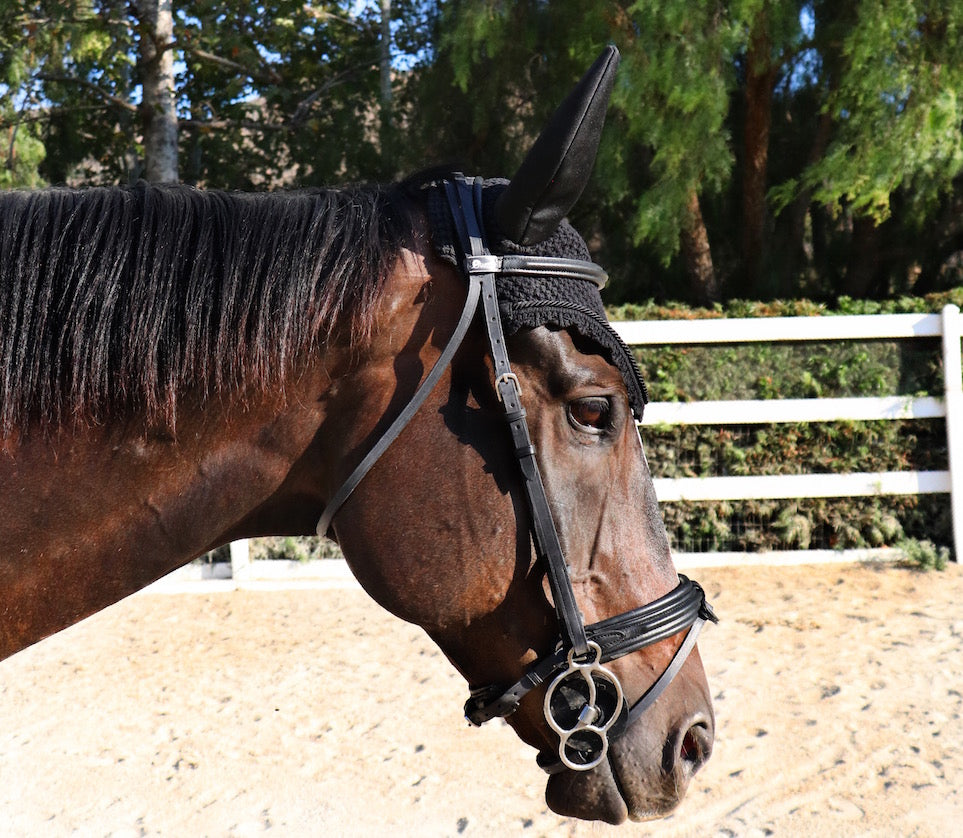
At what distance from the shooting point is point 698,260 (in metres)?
8.06

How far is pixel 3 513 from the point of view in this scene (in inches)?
52.6

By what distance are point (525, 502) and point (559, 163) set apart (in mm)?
554

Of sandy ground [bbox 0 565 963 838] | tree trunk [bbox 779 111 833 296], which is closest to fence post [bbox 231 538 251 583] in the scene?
sandy ground [bbox 0 565 963 838]

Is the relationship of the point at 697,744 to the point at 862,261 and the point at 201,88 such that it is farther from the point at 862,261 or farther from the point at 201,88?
the point at 201,88

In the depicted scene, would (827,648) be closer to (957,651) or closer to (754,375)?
(957,651)

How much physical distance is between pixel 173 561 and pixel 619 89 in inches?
224

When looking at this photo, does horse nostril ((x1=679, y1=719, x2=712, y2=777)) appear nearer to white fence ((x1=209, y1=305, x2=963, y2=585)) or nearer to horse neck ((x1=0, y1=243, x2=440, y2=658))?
horse neck ((x1=0, y1=243, x2=440, y2=658))

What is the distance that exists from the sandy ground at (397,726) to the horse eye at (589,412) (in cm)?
227

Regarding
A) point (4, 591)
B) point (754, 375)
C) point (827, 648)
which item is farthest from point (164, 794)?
point (754, 375)

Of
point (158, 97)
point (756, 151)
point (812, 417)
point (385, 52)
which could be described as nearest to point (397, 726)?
point (812, 417)

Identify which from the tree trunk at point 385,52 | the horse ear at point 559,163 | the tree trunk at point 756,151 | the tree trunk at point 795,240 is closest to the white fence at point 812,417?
the tree trunk at point 756,151

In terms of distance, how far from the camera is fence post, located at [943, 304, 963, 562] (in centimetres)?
572

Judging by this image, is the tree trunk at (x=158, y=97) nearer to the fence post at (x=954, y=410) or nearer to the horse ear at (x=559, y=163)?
the fence post at (x=954, y=410)

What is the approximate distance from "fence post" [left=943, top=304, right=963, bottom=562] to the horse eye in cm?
510
